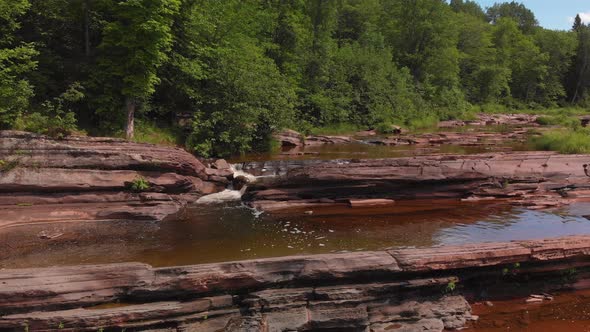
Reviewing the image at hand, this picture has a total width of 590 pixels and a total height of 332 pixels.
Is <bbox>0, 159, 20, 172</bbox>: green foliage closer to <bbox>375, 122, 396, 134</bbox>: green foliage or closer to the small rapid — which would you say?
A: the small rapid

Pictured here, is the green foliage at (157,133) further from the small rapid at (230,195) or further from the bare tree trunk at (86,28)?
the small rapid at (230,195)

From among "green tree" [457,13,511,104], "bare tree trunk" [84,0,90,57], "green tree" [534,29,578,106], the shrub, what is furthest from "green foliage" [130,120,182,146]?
"green tree" [534,29,578,106]

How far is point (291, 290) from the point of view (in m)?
7.46

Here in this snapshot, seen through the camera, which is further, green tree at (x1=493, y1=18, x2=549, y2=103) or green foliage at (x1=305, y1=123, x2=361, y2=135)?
green tree at (x1=493, y1=18, x2=549, y2=103)

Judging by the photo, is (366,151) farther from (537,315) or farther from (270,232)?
(537,315)

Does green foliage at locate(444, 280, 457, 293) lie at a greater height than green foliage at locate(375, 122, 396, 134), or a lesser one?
lesser

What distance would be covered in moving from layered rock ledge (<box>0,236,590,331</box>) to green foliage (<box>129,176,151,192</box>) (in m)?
7.36

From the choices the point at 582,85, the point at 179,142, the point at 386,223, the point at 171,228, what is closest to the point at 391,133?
the point at 179,142

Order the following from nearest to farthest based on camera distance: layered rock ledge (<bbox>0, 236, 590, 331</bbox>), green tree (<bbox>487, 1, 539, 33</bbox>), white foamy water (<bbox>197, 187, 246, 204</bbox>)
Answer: layered rock ledge (<bbox>0, 236, 590, 331</bbox>)
white foamy water (<bbox>197, 187, 246, 204</bbox>)
green tree (<bbox>487, 1, 539, 33</bbox>)

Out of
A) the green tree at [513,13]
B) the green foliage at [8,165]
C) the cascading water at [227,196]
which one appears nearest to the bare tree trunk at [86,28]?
the green foliage at [8,165]

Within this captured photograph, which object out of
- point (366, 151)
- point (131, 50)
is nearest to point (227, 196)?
point (131, 50)

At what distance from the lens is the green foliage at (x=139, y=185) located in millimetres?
14188

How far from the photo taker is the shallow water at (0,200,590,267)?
10133 mm

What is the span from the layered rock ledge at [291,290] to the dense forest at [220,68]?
31.4 ft
